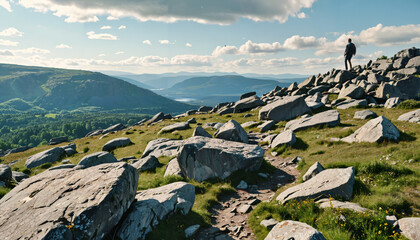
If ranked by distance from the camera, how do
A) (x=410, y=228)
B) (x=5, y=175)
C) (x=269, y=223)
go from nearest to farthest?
(x=410, y=228) → (x=269, y=223) → (x=5, y=175)

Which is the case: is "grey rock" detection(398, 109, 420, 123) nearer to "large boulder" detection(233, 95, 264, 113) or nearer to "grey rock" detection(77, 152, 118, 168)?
"large boulder" detection(233, 95, 264, 113)

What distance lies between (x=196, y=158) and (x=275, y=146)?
820 cm

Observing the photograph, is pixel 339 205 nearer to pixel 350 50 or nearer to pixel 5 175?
pixel 5 175

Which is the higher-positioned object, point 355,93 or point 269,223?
point 355,93

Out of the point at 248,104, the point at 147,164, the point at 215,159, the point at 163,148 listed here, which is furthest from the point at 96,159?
the point at 248,104

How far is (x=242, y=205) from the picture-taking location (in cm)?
1236

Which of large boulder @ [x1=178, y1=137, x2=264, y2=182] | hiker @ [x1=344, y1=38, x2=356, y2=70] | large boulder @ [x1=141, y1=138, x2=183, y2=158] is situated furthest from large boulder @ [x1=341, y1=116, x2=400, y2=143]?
hiker @ [x1=344, y1=38, x2=356, y2=70]

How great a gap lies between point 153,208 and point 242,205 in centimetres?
510

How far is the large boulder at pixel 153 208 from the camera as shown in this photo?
338 inches

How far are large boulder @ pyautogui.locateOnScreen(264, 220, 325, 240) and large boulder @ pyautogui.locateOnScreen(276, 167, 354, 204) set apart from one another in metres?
3.16

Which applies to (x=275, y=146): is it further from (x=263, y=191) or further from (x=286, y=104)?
(x=286, y=104)

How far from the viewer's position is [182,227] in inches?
393

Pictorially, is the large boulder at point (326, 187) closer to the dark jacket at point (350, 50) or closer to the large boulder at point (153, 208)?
the large boulder at point (153, 208)

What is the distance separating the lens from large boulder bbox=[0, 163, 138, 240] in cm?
727
